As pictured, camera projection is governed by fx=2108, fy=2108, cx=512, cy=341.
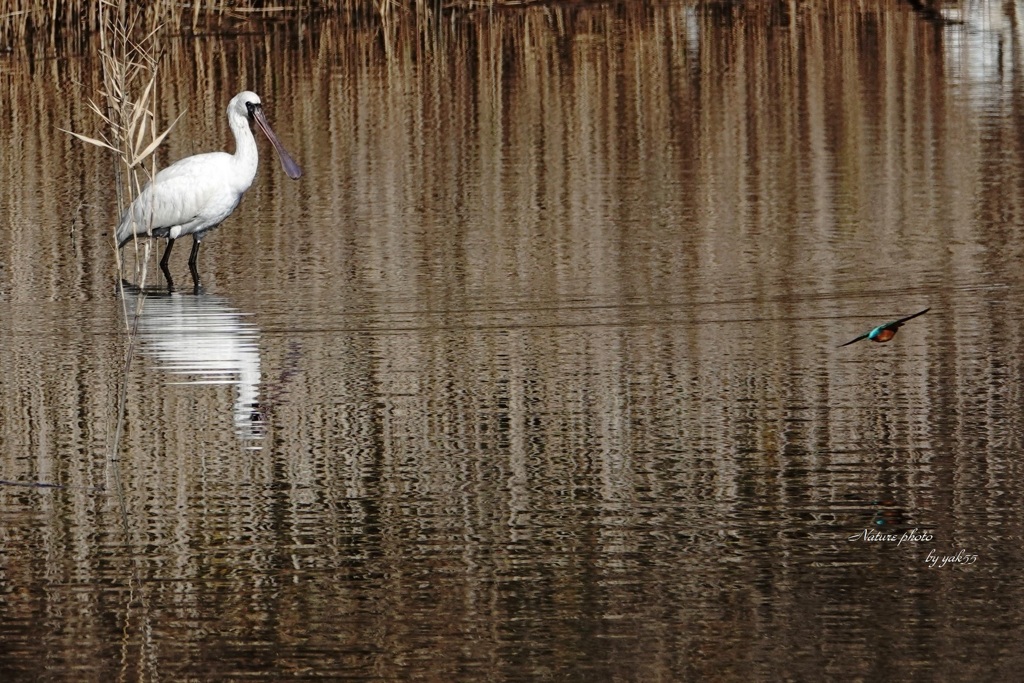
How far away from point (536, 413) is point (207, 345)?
2.19 metres

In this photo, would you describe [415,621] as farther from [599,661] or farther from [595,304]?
[595,304]

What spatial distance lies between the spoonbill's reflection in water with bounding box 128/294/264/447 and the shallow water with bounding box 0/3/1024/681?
0.11 ft

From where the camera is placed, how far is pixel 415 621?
5.27 meters

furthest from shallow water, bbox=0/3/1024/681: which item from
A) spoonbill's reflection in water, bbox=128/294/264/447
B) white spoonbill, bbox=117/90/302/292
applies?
white spoonbill, bbox=117/90/302/292

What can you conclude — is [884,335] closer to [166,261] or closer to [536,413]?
[536,413]

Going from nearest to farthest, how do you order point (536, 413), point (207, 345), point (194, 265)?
point (536, 413), point (207, 345), point (194, 265)

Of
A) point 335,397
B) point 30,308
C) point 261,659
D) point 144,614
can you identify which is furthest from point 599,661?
point 30,308

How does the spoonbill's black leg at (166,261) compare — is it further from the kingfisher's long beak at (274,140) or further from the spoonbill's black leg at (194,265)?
the kingfisher's long beak at (274,140)

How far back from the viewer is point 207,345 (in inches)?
365

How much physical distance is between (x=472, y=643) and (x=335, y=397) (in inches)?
117

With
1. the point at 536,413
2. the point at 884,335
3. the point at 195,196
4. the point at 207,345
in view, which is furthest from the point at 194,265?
the point at 884,335

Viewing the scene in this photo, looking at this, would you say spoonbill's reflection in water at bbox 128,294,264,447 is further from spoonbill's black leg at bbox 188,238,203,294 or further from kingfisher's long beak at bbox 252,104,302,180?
kingfisher's long beak at bbox 252,104,302,180

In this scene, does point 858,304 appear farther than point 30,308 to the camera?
No

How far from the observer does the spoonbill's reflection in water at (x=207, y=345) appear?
7996mm
